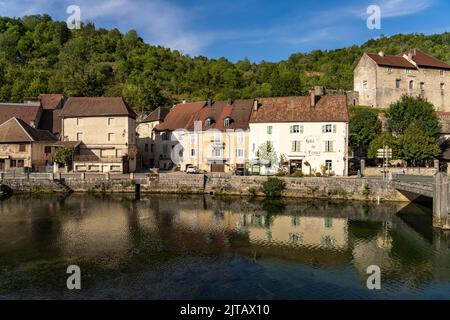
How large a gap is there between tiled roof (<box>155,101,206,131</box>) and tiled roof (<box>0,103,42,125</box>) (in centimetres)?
1771

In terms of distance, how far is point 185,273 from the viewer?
751 inches

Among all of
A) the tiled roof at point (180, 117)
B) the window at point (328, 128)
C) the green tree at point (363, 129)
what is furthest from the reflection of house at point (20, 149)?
the green tree at point (363, 129)

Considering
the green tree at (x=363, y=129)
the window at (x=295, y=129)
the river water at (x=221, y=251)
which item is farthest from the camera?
the green tree at (x=363, y=129)

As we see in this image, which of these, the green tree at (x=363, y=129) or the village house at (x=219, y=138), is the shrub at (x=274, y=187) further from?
the green tree at (x=363, y=129)

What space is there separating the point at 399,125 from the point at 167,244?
1706 inches

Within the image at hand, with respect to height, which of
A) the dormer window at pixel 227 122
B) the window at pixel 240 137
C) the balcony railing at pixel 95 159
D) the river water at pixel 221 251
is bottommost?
the river water at pixel 221 251

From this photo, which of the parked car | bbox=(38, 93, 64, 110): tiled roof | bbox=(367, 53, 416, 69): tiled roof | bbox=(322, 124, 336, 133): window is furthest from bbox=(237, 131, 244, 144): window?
bbox=(367, 53, 416, 69): tiled roof

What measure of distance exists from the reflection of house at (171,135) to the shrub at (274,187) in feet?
59.5

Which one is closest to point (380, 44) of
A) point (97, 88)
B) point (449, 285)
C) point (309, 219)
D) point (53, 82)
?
point (97, 88)

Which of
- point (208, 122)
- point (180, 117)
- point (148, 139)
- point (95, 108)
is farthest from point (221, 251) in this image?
point (148, 139)

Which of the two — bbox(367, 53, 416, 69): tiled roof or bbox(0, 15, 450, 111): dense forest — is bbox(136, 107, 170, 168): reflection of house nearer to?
bbox(0, 15, 450, 111): dense forest

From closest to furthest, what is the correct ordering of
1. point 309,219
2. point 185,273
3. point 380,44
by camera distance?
point 185,273
point 309,219
point 380,44

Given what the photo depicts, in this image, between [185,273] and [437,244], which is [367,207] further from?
[185,273]

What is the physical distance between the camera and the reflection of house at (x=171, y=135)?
55281 millimetres
